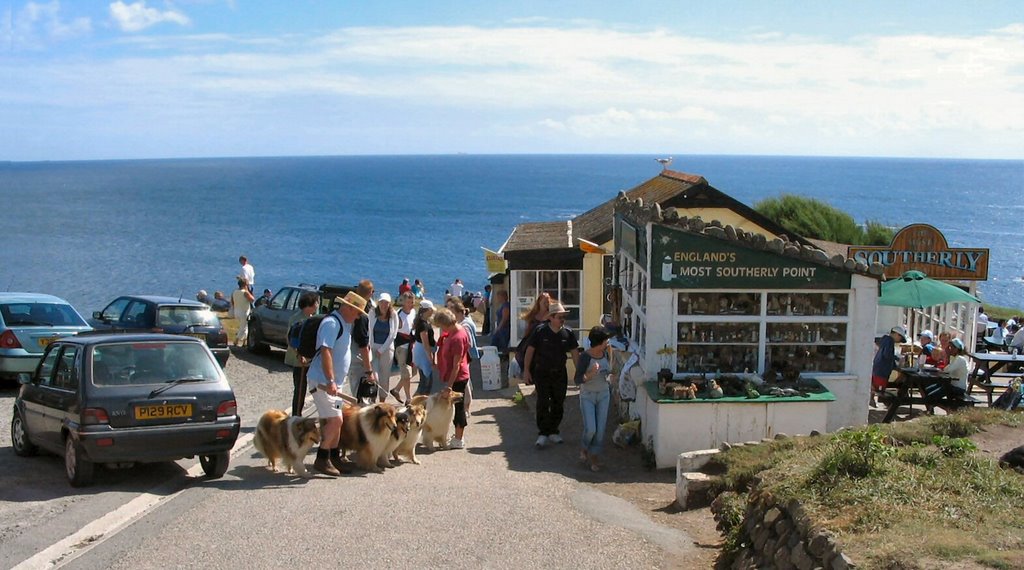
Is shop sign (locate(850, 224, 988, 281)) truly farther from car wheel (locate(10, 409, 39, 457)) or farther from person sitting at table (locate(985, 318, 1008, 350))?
car wheel (locate(10, 409, 39, 457))

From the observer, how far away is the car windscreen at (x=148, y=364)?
9125 mm

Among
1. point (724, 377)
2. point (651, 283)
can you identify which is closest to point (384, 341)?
point (651, 283)

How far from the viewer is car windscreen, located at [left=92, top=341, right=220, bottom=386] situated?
29.9 feet

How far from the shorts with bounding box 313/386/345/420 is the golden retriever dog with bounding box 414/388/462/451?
161 centimetres

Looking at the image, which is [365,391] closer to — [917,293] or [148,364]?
[148,364]

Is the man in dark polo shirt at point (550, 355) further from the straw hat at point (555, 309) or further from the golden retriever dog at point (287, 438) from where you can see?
the golden retriever dog at point (287, 438)

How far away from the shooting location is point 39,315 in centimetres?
1612

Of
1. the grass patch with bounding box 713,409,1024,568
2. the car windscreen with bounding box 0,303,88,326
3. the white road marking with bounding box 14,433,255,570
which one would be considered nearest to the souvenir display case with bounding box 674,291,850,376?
the grass patch with bounding box 713,409,1024,568

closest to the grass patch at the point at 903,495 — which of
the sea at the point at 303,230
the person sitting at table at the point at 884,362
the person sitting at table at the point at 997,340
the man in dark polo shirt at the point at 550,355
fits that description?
the man in dark polo shirt at the point at 550,355

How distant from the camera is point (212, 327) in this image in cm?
1755

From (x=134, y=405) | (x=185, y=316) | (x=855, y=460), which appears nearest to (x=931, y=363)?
(x=855, y=460)

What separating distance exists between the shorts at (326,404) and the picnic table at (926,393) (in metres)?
7.84

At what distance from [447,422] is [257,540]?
3991 mm

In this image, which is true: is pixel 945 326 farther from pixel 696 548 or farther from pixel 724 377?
pixel 696 548
